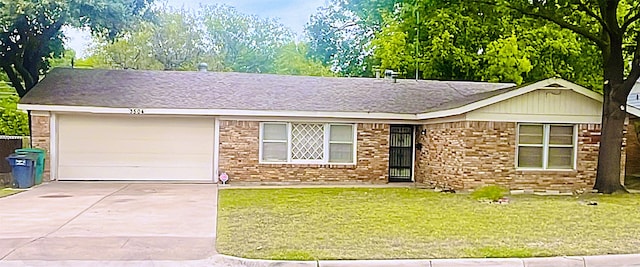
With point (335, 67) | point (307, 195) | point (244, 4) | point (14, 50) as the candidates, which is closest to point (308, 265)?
point (307, 195)

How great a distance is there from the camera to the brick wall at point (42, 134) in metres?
14.8

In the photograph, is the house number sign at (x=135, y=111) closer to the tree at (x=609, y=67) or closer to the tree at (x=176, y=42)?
the tree at (x=609, y=67)

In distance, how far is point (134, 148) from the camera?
15.5 m

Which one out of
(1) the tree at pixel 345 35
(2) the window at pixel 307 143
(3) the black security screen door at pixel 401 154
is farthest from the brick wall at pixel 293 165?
(1) the tree at pixel 345 35

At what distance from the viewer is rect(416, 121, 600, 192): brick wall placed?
13.4m

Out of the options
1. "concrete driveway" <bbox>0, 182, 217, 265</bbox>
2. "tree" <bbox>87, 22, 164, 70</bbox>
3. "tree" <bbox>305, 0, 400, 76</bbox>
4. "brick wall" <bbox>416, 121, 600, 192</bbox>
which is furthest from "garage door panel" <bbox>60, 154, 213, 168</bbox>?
"tree" <bbox>87, 22, 164, 70</bbox>

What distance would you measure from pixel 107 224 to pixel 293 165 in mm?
7769

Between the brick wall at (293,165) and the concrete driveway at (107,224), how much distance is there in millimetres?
2238

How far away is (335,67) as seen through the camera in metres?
38.8

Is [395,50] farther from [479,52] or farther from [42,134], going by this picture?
[42,134]

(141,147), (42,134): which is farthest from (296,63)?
(42,134)

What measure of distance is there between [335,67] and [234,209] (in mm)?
29596

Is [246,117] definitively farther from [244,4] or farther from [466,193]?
[244,4]

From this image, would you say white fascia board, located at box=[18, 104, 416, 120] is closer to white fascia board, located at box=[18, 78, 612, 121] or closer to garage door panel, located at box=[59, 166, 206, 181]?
white fascia board, located at box=[18, 78, 612, 121]
